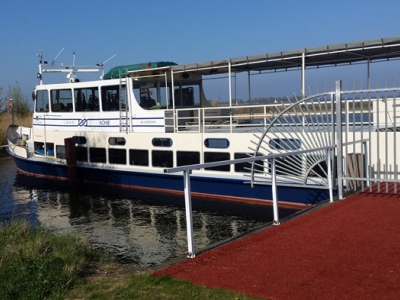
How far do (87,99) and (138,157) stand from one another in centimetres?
351

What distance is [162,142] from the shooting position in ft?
53.7

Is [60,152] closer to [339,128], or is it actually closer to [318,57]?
[318,57]

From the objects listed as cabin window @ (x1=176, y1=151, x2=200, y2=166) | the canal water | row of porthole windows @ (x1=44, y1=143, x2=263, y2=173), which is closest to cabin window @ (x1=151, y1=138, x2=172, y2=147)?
row of porthole windows @ (x1=44, y1=143, x2=263, y2=173)

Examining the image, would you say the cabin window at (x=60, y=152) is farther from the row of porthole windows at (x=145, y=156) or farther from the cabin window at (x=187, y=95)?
the cabin window at (x=187, y=95)

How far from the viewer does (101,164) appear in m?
18.4

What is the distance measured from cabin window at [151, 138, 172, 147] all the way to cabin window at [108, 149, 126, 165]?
163 centimetres

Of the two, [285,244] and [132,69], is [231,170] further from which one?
[285,244]

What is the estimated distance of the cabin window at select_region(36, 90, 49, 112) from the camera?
20641 mm

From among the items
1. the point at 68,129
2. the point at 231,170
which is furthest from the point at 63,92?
the point at 231,170

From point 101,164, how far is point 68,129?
2.59 meters

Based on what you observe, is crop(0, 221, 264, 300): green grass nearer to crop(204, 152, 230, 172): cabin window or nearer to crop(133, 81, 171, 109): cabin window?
crop(204, 152, 230, 172): cabin window

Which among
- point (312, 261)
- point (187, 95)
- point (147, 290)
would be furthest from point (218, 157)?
point (147, 290)

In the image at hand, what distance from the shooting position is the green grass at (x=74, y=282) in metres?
4.88

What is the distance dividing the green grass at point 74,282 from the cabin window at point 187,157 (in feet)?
30.3
